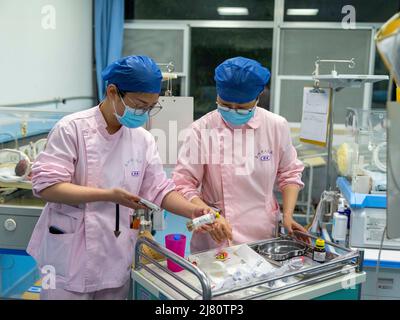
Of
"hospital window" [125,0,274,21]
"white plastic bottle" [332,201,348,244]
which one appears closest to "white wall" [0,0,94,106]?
"hospital window" [125,0,274,21]

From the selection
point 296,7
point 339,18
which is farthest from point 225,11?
point 339,18

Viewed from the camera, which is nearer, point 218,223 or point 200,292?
point 200,292

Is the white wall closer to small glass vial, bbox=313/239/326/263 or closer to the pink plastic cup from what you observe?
the pink plastic cup

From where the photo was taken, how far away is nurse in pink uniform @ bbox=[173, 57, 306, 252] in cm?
156

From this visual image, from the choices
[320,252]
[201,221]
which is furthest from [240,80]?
[320,252]

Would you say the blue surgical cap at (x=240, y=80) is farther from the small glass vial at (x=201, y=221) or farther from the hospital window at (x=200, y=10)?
the hospital window at (x=200, y=10)

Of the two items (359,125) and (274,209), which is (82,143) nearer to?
(274,209)

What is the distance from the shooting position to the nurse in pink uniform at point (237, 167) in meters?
1.56

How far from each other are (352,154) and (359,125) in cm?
Result: 21

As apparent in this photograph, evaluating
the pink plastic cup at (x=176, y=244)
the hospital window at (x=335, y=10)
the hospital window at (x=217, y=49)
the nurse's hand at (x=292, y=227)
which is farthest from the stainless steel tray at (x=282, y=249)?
the hospital window at (x=335, y=10)

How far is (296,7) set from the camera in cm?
432

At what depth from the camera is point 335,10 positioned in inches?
168

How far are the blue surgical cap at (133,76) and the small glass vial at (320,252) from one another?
2.38 feet

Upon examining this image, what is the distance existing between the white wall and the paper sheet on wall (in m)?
1.87
